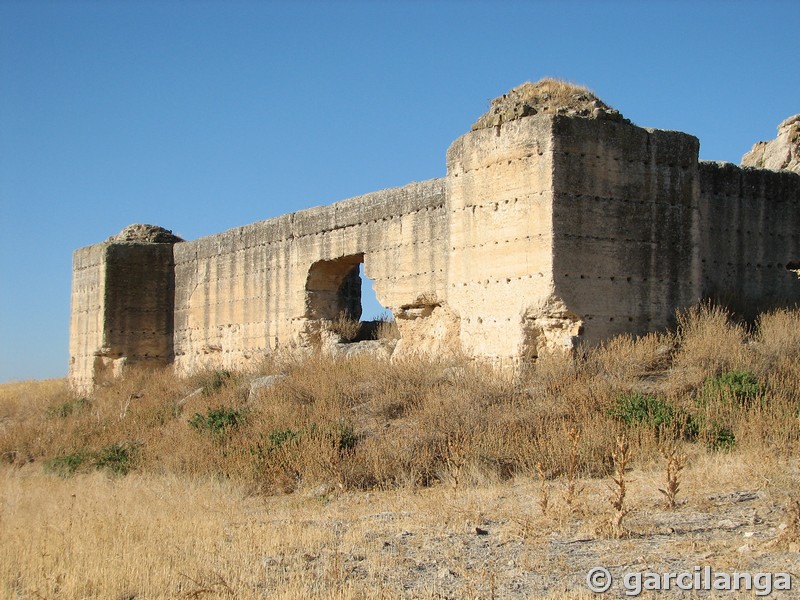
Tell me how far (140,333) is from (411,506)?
11.5 metres

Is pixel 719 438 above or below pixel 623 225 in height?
below

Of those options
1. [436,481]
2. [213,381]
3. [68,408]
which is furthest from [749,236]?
[68,408]

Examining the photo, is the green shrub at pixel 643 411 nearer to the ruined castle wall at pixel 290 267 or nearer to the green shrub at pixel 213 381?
the ruined castle wall at pixel 290 267

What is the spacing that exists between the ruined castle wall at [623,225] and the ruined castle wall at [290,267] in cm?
235

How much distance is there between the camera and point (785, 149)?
44.7ft

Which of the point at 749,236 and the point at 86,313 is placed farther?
the point at 86,313

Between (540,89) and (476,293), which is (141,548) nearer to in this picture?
(476,293)

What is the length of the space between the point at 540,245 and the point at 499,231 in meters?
0.67

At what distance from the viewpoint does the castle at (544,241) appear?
388 inches

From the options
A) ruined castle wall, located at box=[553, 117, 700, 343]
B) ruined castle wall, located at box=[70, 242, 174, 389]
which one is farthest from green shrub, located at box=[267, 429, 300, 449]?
ruined castle wall, located at box=[70, 242, 174, 389]

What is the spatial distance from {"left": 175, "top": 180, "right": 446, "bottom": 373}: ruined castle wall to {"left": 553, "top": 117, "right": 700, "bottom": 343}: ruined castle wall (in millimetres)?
2348

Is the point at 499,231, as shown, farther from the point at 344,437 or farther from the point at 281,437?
the point at 281,437

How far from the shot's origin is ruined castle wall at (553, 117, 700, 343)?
9.79 metres

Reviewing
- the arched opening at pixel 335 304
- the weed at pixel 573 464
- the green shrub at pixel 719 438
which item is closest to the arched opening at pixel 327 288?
the arched opening at pixel 335 304
